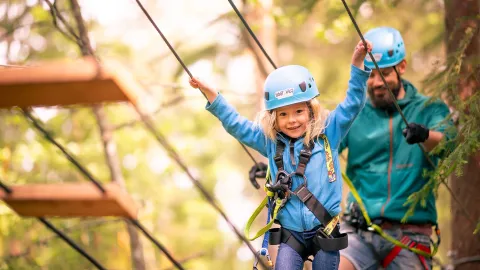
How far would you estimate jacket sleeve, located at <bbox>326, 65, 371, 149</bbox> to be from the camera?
3.83m

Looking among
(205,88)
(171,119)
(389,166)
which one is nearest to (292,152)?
(205,88)

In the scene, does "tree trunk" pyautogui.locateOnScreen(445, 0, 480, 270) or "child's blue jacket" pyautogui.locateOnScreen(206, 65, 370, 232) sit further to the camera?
"tree trunk" pyautogui.locateOnScreen(445, 0, 480, 270)

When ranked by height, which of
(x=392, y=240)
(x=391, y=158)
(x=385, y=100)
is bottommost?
(x=392, y=240)

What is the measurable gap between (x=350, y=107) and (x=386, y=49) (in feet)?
3.55

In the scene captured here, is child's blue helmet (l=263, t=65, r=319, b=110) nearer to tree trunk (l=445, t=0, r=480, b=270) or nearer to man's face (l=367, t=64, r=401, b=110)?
man's face (l=367, t=64, r=401, b=110)

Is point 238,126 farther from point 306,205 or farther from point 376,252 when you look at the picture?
point 376,252

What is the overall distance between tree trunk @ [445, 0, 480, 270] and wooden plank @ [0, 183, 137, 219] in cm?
297

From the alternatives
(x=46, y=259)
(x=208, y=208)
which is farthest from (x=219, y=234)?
(x=46, y=259)

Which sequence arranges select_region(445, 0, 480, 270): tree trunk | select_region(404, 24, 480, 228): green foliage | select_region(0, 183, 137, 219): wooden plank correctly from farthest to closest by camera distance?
select_region(445, 0, 480, 270): tree trunk
select_region(404, 24, 480, 228): green foliage
select_region(0, 183, 137, 219): wooden plank

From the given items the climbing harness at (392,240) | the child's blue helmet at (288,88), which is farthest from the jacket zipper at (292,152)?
the climbing harness at (392,240)

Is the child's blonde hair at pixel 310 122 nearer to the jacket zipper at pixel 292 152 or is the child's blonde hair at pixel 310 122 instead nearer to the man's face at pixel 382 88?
the jacket zipper at pixel 292 152

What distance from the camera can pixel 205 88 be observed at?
4004 millimetres

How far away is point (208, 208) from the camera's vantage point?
58.8 ft

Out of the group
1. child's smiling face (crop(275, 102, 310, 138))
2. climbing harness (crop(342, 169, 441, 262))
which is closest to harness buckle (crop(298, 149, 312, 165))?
child's smiling face (crop(275, 102, 310, 138))
